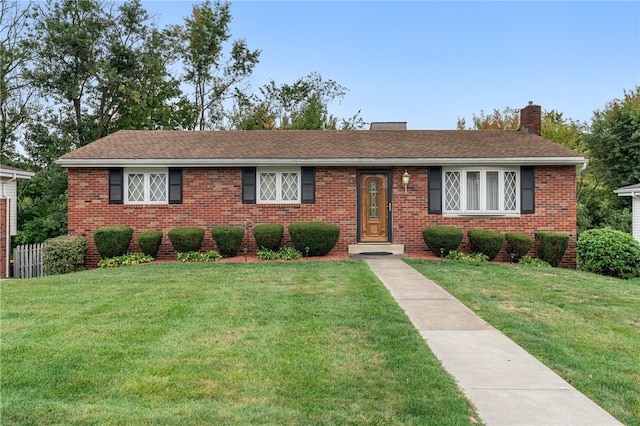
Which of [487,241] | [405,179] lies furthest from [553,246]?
[405,179]

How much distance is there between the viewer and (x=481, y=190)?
11344mm

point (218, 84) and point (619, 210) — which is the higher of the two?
point (218, 84)

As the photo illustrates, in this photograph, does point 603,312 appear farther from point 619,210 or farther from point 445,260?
point 619,210

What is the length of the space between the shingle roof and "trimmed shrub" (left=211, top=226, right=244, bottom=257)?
188 cm

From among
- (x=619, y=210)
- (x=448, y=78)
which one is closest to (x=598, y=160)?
(x=619, y=210)

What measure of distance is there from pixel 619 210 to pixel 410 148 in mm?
15161

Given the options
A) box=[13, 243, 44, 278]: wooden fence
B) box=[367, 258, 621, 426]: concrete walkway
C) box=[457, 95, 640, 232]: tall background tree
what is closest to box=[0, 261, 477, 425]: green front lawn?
box=[367, 258, 621, 426]: concrete walkway

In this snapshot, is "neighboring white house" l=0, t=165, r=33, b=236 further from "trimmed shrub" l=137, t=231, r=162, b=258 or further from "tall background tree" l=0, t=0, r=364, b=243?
"trimmed shrub" l=137, t=231, r=162, b=258

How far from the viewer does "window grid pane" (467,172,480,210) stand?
11445 mm

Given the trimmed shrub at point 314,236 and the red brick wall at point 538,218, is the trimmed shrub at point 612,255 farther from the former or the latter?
the trimmed shrub at point 314,236

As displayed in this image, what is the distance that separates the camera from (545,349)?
4.12m

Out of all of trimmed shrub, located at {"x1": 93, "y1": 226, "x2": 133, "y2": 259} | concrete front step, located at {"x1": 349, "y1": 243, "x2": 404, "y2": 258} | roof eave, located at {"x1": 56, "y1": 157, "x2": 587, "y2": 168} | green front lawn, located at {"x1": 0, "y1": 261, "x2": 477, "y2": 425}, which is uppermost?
roof eave, located at {"x1": 56, "y1": 157, "x2": 587, "y2": 168}

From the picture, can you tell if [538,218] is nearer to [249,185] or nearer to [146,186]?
[249,185]

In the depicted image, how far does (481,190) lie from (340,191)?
158 inches
